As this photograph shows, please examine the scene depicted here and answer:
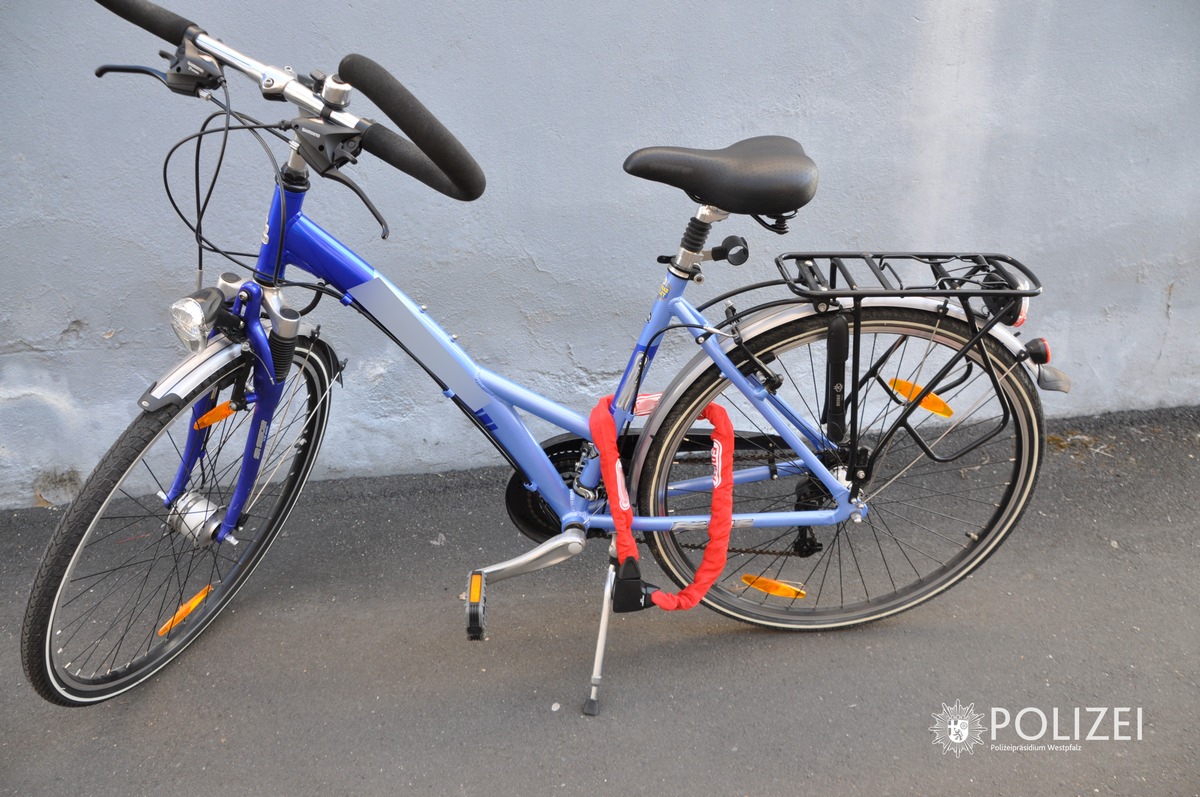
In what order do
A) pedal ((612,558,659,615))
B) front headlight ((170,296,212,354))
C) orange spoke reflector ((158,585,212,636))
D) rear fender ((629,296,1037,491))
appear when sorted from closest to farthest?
front headlight ((170,296,212,354)) < rear fender ((629,296,1037,491)) < pedal ((612,558,659,615)) < orange spoke reflector ((158,585,212,636))

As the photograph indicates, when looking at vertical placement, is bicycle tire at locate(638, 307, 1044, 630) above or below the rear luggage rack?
below

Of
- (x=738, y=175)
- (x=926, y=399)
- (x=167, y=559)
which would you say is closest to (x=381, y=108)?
(x=738, y=175)

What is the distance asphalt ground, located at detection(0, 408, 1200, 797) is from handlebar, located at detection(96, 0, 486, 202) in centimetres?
136

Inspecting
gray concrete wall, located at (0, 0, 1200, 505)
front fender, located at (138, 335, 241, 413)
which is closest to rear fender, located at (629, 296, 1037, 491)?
gray concrete wall, located at (0, 0, 1200, 505)

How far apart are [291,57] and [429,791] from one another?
203 cm

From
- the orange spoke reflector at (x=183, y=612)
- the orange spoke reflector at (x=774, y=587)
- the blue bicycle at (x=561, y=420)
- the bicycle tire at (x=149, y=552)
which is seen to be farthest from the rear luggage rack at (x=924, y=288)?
the orange spoke reflector at (x=183, y=612)

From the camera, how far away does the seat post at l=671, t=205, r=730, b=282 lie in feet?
5.86

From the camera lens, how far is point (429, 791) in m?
1.93

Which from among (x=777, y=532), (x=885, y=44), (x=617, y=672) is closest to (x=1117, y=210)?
(x=885, y=44)

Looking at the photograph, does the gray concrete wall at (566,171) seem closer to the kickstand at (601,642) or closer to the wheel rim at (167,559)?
the wheel rim at (167,559)

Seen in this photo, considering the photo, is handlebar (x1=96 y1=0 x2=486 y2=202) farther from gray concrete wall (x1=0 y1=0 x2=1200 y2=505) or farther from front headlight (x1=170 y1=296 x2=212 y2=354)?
gray concrete wall (x1=0 y1=0 x2=1200 y2=505)

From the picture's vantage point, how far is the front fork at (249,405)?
5.94ft

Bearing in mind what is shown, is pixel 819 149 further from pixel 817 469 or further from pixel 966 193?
pixel 817 469

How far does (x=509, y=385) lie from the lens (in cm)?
205
